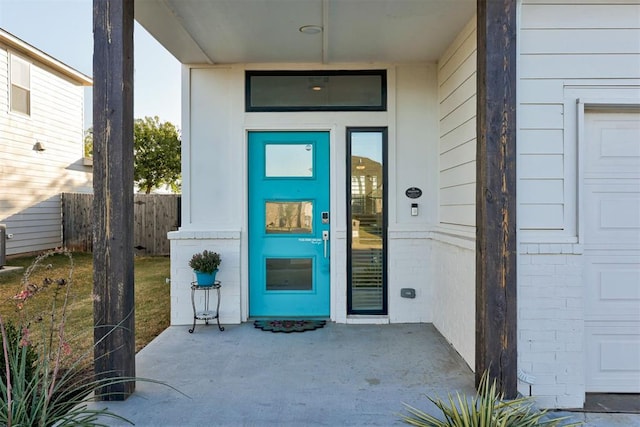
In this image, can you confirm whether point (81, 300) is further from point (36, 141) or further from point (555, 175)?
point (36, 141)

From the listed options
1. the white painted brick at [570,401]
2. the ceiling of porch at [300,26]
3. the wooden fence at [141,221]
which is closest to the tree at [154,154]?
the wooden fence at [141,221]

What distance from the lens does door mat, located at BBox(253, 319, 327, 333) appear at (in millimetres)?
4070

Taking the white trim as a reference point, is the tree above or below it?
above

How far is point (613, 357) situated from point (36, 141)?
36.1ft

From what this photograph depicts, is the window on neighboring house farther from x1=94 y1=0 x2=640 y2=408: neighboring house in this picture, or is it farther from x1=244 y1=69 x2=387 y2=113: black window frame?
x1=244 y1=69 x2=387 y2=113: black window frame

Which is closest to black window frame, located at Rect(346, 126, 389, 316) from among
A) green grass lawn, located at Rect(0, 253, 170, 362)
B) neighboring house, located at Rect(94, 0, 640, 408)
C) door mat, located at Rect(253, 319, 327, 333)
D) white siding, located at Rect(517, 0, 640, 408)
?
neighboring house, located at Rect(94, 0, 640, 408)

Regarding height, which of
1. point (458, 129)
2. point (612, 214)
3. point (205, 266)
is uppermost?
point (458, 129)

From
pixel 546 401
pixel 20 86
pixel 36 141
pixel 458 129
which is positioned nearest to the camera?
pixel 546 401

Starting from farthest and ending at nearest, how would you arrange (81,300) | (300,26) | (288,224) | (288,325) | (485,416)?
(81,300) → (288,224) → (288,325) → (300,26) → (485,416)

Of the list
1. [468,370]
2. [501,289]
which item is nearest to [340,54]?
[501,289]

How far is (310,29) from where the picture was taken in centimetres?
346

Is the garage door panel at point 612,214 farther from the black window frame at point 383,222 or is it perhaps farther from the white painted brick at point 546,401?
the black window frame at point 383,222

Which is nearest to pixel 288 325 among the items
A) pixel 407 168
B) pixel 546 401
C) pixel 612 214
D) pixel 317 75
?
pixel 407 168

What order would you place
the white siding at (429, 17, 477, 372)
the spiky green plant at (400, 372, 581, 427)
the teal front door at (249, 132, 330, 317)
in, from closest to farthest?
the spiky green plant at (400, 372, 581, 427) → the white siding at (429, 17, 477, 372) → the teal front door at (249, 132, 330, 317)
